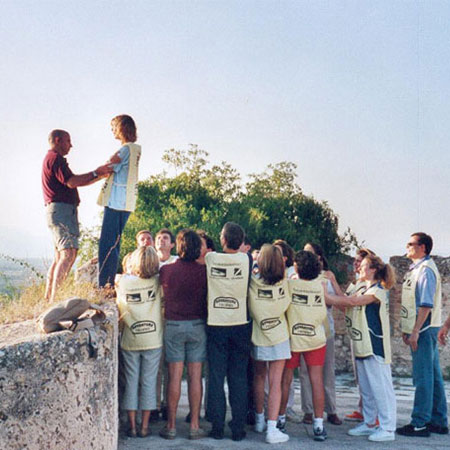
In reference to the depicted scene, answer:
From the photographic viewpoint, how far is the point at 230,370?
6539mm

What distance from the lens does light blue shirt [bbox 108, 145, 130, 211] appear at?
6.90m

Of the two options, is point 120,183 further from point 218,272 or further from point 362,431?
point 362,431

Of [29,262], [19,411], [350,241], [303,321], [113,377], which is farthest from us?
[350,241]

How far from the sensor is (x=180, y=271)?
6.38 m

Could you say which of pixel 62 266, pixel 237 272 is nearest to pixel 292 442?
pixel 237 272

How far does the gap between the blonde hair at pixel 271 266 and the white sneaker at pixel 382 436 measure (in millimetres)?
1948

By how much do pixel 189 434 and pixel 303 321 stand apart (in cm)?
164

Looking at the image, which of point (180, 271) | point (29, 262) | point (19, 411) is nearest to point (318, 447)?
point (180, 271)

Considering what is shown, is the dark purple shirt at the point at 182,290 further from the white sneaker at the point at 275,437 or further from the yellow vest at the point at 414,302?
the yellow vest at the point at 414,302

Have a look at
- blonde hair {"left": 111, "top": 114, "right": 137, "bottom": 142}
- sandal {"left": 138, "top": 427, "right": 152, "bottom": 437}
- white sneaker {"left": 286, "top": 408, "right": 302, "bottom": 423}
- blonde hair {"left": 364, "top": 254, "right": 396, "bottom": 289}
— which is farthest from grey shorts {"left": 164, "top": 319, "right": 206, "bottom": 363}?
blonde hair {"left": 111, "top": 114, "right": 137, "bottom": 142}

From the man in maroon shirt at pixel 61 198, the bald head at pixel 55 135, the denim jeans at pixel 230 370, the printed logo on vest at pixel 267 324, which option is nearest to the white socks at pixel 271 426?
the denim jeans at pixel 230 370

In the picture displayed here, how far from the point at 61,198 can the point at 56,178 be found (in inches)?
8.9

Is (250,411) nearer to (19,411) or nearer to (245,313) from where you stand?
(245,313)

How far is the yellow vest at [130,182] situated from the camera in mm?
6918
